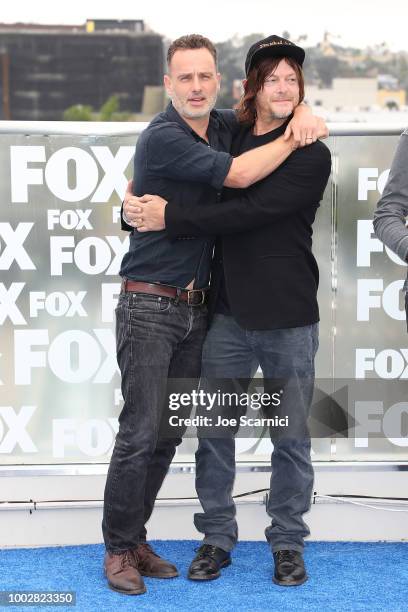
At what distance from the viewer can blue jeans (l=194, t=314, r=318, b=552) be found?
2.67 metres

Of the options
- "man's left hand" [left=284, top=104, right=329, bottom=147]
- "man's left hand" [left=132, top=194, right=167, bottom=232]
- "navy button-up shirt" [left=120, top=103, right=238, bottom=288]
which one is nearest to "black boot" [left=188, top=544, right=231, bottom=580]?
"navy button-up shirt" [left=120, top=103, right=238, bottom=288]

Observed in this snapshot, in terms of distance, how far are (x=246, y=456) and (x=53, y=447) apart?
2.43 feet

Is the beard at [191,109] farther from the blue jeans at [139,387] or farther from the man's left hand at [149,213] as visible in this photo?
the blue jeans at [139,387]

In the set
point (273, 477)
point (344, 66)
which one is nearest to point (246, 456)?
point (273, 477)

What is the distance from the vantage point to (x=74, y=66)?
288 feet

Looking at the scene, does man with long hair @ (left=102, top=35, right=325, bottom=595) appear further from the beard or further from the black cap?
the black cap

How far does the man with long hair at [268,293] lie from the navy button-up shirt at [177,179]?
5cm

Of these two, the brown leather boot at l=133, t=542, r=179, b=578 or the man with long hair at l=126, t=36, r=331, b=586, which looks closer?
the man with long hair at l=126, t=36, r=331, b=586

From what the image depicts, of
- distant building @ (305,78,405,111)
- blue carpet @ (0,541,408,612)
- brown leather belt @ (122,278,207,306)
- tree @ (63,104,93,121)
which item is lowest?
blue carpet @ (0,541,408,612)

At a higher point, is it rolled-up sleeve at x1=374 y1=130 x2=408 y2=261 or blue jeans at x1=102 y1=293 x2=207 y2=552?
rolled-up sleeve at x1=374 y1=130 x2=408 y2=261

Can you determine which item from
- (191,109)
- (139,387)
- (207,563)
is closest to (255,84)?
(191,109)

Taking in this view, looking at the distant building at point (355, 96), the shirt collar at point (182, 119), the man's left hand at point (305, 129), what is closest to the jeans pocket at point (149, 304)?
the shirt collar at point (182, 119)

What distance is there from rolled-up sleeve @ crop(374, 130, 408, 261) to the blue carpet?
1181 millimetres

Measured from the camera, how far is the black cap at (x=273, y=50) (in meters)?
2.55
